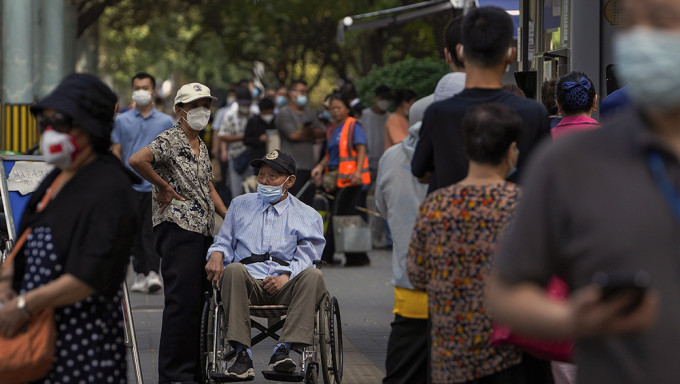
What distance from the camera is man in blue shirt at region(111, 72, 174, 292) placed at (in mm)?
11188

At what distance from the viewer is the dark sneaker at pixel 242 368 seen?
6.91m

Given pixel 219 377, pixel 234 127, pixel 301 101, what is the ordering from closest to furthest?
1. pixel 219 377
2. pixel 301 101
3. pixel 234 127

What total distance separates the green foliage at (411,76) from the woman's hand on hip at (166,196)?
12.5m

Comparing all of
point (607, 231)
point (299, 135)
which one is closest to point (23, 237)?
point (607, 231)

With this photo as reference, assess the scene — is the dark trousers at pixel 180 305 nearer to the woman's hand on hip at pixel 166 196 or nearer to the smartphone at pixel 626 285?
the woman's hand on hip at pixel 166 196

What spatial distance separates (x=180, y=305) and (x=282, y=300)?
58cm

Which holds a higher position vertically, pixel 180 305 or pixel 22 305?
pixel 22 305

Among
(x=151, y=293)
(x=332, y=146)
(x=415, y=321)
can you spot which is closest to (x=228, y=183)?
(x=332, y=146)

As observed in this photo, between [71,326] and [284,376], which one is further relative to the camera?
[284,376]

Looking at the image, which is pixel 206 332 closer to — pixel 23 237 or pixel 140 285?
pixel 23 237

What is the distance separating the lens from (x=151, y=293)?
38.7ft

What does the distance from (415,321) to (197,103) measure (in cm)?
277

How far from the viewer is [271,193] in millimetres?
7391

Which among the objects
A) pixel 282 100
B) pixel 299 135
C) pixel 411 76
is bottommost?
pixel 299 135
